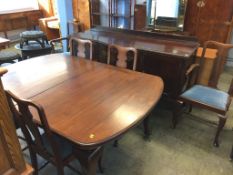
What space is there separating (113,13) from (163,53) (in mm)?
1757

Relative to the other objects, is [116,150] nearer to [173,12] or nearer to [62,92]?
[62,92]

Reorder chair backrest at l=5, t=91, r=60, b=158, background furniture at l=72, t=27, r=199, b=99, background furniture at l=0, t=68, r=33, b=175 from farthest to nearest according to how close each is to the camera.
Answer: background furniture at l=72, t=27, r=199, b=99
chair backrest at l=5, t=91, r=60, b=158
background furniture at l=0, t=68, r=33, b=175

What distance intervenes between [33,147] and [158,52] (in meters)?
1.53

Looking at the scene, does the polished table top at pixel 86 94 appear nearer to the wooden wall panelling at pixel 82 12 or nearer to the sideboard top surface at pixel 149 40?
the sideboard top surface at pixel 149 40

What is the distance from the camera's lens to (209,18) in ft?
11.3

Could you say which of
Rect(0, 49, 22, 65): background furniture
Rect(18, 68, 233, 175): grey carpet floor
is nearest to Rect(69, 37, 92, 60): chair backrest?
Rect(18, 68, 233, 175): grey carpet floor

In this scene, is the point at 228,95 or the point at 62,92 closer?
the point at 62,92

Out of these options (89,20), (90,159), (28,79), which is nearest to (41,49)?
(89,20)

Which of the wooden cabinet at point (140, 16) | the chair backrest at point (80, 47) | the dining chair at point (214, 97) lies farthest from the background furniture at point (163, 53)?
the wooden cabinet at point (140, 16)

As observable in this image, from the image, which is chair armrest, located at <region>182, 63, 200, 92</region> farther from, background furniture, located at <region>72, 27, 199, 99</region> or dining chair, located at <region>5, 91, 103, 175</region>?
dining chair, located at <region>5, 91, 103, 175</region>

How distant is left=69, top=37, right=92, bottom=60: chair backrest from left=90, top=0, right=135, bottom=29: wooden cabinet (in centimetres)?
131

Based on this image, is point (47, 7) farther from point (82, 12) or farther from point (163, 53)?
point (163, 53)

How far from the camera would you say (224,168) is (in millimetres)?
1860

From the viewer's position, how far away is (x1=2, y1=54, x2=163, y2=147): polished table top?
1251 mm
